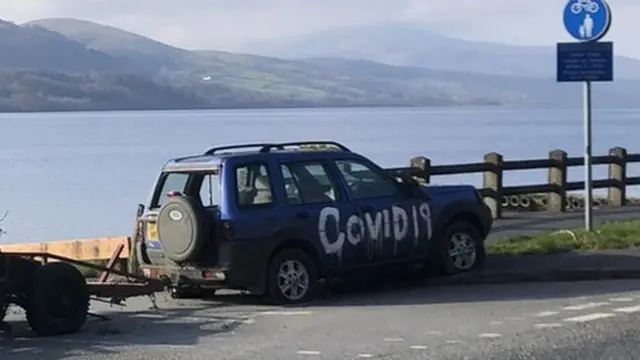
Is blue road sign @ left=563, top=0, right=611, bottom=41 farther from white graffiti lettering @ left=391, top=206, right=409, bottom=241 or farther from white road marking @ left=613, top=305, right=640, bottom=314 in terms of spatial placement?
white road marking @ left=613, top=305, right=640, bottom=314

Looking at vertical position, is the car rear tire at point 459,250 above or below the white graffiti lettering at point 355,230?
below

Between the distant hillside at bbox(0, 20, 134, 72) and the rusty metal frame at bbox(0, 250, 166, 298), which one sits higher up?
the distant hillside at bbox(0, 20, 134, 72)

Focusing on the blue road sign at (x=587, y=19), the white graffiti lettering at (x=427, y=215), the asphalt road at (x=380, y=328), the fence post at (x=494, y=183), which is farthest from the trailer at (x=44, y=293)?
the fence post at (x=494, y=183)

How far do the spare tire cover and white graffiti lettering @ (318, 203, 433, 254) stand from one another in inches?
53.9

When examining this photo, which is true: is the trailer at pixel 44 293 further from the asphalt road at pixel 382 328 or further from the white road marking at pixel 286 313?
the white road marking at pixel 286 313

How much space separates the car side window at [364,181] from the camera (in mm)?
15695

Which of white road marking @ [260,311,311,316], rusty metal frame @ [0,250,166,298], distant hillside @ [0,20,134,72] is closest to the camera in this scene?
rusty metal frame @ [0,250,166,298]

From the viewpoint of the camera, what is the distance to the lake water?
114 ft

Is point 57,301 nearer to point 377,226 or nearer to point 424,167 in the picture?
point 377,226

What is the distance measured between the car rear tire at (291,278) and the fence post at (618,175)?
12.3 meters

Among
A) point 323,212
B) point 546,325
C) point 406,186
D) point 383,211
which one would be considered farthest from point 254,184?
point 546,325

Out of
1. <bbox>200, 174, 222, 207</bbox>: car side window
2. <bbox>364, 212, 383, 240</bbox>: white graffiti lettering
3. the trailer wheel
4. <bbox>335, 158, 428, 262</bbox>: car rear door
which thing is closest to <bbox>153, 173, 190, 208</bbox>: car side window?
<bbox>200, 174, 222, 207</bbox>: car side window

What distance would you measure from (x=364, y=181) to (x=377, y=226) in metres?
0.56

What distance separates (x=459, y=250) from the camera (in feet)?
54.4
